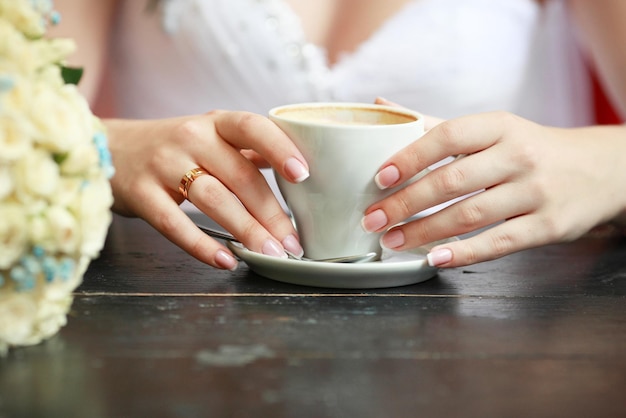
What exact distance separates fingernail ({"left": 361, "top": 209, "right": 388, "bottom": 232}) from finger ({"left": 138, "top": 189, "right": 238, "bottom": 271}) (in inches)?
5.6

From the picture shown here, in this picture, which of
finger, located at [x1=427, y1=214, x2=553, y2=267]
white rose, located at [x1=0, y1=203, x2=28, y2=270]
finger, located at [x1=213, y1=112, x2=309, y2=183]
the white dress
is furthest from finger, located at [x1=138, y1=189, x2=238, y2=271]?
the white dress

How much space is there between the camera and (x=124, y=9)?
1.56m

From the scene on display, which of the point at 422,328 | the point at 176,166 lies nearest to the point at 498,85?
the point at 176,166

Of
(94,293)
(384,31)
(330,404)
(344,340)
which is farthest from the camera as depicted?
(384,31)

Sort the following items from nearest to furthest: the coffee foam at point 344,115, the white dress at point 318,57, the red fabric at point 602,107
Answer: the coffee foam at point 344,115 → the white dress at point 318,57 → the red fabric at point 602,107

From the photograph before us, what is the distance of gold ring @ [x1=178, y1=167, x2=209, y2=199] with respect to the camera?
32.8 inches

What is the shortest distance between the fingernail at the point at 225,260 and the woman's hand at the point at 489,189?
143 mm

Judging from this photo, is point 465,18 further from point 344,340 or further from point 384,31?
point 344,340

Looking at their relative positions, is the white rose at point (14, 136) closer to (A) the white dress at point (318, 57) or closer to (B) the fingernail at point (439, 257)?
(B) the fingernail at point (439, 257)

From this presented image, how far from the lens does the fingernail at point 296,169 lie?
740 millimetres

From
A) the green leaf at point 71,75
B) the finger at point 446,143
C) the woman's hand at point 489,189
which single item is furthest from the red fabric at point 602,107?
the green leaf at point 71,75

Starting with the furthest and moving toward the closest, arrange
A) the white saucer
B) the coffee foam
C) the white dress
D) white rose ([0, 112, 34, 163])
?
the white dress, the coffee foam, the white saucer, white rose ([0, 112, 34, 163])

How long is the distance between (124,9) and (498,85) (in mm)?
774

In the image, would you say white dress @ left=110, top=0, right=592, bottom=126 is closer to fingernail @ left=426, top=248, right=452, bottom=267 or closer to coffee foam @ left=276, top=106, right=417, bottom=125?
coffee foam @ left=276, top=106, right=417, bottom=125
